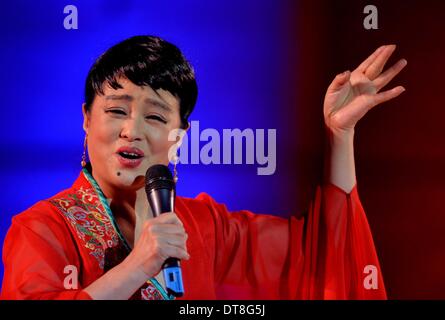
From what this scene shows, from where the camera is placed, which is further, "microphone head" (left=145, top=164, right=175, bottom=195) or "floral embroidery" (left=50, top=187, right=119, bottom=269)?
"floral embroidery" (left=50, top=187, right=119, bottom=269)

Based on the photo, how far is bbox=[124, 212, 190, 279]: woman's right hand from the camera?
1.72 metres

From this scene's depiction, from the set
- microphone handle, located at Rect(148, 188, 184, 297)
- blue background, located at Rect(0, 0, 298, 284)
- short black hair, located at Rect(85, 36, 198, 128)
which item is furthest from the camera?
blue background, located at Rect(0, 0, 298, 284)

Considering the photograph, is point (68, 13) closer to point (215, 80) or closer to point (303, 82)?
point (215, 80)

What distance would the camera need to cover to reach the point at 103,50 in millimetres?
2145

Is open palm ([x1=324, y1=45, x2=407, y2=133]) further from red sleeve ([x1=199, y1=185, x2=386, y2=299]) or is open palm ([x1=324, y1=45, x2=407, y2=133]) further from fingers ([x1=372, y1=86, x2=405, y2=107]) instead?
red sleeve ([x1=199, y1=185, x2=386, y2=299])

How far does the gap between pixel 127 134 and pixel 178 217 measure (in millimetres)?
274

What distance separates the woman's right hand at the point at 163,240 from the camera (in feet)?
5.66

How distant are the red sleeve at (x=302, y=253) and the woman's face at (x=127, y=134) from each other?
250 mm

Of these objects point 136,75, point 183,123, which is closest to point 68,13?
point 136,75

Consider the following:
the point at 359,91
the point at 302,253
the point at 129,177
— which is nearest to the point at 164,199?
the point at 129,177

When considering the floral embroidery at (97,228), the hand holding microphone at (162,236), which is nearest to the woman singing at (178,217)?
the floral embroidery at (97,228)

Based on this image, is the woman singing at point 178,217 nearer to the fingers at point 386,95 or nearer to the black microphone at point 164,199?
the fingers at point 386,95

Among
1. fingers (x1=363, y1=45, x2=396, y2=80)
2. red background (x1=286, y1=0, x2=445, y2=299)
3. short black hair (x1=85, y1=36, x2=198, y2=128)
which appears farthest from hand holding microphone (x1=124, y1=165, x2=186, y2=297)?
fingers (x1=363, y1=45, x2=396, y2=80)

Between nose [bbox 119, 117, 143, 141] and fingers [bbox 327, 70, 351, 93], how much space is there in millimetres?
545
